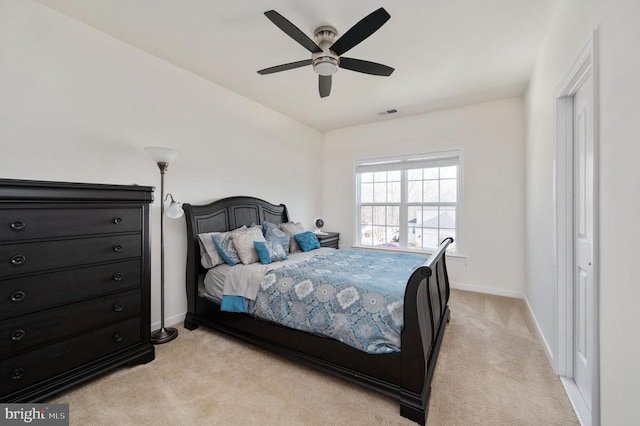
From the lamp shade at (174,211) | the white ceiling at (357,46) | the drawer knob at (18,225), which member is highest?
the white ceiling at (357,46)

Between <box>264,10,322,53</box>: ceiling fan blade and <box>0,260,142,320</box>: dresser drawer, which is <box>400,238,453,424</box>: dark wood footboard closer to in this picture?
<box>264,10,322,53</box>: ceiling fan blade

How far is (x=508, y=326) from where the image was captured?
2.90m

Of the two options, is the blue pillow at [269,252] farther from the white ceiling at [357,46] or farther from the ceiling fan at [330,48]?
the white ceiling at [357,46]

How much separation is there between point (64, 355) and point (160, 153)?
1657 mm

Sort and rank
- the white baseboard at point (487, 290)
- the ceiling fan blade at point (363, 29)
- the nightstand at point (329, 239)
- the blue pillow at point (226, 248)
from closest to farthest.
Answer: the ceiling fan blade at point (363, 29) → the blue pillow at point (226, 248) → the white baseboard at point (487, 290) → the nightstand at point (329, 239)

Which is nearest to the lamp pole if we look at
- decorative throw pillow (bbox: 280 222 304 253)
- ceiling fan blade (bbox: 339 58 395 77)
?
decorative throw pillow (bbox: 280 222 304 253)

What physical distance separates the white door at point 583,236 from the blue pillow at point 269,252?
250cm

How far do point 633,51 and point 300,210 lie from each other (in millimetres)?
4242

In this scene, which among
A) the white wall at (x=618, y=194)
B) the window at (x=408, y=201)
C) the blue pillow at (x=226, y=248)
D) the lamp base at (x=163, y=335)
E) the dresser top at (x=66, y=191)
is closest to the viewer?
the white wall at (x=618, y=194)

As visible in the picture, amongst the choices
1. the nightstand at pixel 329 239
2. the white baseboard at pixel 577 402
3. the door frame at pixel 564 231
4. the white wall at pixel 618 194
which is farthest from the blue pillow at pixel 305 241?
the white wall at pixel 618 194

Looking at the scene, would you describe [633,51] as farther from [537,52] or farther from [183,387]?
[183,387]

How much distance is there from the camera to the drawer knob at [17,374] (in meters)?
1.61

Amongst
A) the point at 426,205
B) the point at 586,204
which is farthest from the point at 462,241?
the point at 586,204

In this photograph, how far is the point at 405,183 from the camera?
478cm
